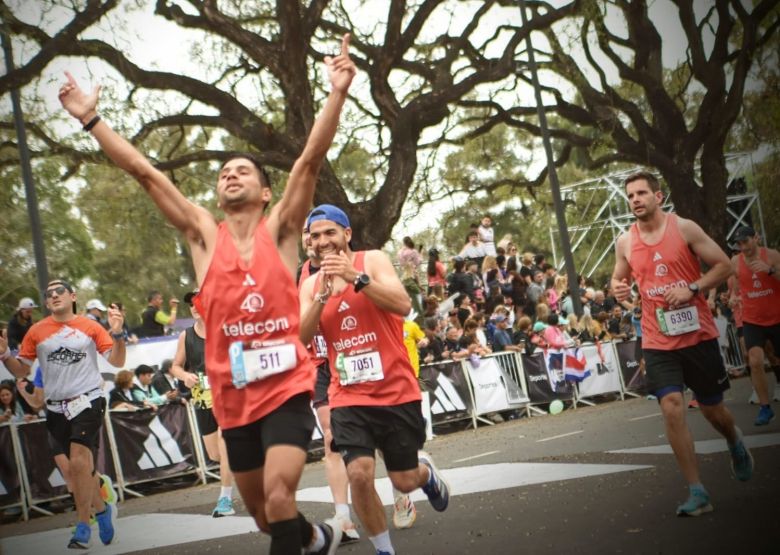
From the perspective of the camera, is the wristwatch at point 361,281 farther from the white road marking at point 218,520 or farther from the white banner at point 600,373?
the white banner at point 600,373

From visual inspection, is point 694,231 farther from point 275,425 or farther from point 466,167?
point 466,167

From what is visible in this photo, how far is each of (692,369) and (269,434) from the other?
10.6ft

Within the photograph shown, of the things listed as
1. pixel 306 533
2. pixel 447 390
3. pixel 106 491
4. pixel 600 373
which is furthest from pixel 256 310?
pixel 600 373

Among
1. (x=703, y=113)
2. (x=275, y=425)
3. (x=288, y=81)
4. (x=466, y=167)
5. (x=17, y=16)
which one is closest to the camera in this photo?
(x=275, y=425)

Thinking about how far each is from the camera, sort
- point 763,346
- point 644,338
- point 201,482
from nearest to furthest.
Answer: point 644,338
point 763,346
point 201,482

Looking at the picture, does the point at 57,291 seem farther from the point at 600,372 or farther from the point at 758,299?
the point at 600,372

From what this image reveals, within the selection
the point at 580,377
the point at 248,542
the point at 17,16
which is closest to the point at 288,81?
the point at 17,16

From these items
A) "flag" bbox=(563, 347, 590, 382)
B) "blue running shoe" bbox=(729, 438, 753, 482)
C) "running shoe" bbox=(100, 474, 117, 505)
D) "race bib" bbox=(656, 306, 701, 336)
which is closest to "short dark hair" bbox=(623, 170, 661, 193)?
"race bib" bbox=(656, 306, 701, 336)

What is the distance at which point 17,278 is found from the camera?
1903 cm

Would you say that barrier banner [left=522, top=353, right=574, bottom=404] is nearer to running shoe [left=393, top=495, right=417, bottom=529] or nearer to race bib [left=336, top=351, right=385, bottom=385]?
running shoe [left=393, top=495, right=417, bottom=529]

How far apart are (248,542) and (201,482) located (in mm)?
7131

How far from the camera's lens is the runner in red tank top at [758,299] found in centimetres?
1115

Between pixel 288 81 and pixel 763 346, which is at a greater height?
pixel 288 81

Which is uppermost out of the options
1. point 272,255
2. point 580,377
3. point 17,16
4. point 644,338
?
point 17,16
